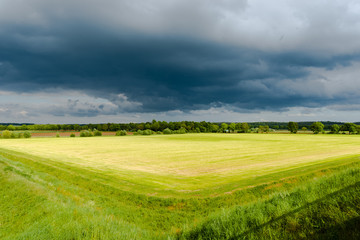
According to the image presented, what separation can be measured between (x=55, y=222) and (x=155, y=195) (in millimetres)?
6483

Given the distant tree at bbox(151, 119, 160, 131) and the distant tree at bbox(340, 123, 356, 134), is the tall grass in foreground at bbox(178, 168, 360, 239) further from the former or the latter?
the distant tree at bbox(340, 123, 356, 134)

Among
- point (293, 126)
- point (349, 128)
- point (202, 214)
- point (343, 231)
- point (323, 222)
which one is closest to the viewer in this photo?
point (343, 231)

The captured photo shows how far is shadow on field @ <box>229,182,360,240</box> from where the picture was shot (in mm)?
4461

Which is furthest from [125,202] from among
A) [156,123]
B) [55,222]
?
[156,123]

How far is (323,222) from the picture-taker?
4.88 metres

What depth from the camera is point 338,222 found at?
4.71 meters

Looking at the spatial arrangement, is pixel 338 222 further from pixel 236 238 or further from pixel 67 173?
pixel 67 173

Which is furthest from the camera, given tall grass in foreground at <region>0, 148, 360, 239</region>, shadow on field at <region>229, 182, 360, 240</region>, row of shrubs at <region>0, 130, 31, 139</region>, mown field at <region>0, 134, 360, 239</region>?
row of shrubs at <region>0, 130, 31, 139</region>

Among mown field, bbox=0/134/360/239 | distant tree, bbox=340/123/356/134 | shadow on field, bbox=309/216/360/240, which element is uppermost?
distant tree, bbox=340/123/356/134

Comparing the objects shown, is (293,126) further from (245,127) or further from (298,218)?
(298,218)

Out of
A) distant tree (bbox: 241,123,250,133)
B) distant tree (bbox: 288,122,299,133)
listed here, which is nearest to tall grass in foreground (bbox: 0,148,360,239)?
distant tree (bbox: 288,122,299,133)

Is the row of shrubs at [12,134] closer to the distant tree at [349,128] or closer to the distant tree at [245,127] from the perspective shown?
the distant tree at [245,127]

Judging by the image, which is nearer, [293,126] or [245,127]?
[293,126]

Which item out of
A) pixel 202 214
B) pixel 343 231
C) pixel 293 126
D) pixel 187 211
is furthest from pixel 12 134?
pixel 293 126
